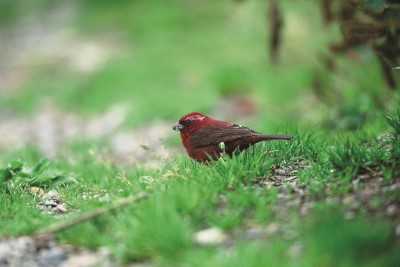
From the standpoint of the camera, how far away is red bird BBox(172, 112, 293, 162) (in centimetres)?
512

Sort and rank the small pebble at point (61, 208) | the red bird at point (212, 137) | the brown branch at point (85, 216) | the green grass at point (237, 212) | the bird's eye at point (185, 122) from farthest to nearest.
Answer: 1. the bird's eye at point (185, 122)
2. the red bird at point (212, 137)
3. the small pebble at point (61, 208)
4. the brown branch at point (85, 216)
5. the green grass at point (237, 212)

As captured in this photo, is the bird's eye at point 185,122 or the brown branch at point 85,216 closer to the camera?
the brown branch at point 85,216

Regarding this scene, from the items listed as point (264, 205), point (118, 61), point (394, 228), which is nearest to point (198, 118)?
point (264, 205)

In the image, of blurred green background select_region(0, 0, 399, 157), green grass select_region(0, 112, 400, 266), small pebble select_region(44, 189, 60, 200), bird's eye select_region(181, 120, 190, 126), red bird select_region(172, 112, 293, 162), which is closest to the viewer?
green grass select_region(0, 112, 400, 266)

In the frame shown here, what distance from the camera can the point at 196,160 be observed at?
531cm

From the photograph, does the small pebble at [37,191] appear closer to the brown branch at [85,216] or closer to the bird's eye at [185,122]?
the brown branch at [85,216]

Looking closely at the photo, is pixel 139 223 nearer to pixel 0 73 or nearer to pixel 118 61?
pixel 118 61

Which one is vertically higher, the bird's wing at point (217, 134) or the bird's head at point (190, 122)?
the bird's head at point (190, 122)

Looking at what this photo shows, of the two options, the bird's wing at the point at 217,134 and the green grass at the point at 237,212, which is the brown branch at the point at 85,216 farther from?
the bird's wing at the point at 217,134

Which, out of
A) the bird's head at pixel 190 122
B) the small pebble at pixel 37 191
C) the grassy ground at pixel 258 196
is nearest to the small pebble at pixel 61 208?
the grassy ground at pixel 258 196

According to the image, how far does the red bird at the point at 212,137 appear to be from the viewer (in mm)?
5117

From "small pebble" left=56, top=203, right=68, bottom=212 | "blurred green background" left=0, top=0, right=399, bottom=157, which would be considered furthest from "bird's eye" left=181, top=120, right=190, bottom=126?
"small pebble" left=56, top=203, right=68, bottom=212

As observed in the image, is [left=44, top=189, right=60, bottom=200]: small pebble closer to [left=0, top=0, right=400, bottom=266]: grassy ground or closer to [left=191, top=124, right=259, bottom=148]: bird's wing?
[left=0, top=0, right=400, bottom=266]: grassy ground

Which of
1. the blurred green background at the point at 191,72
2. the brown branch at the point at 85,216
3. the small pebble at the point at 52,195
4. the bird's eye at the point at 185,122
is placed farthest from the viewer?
the blurred green background at the point at 191,72
